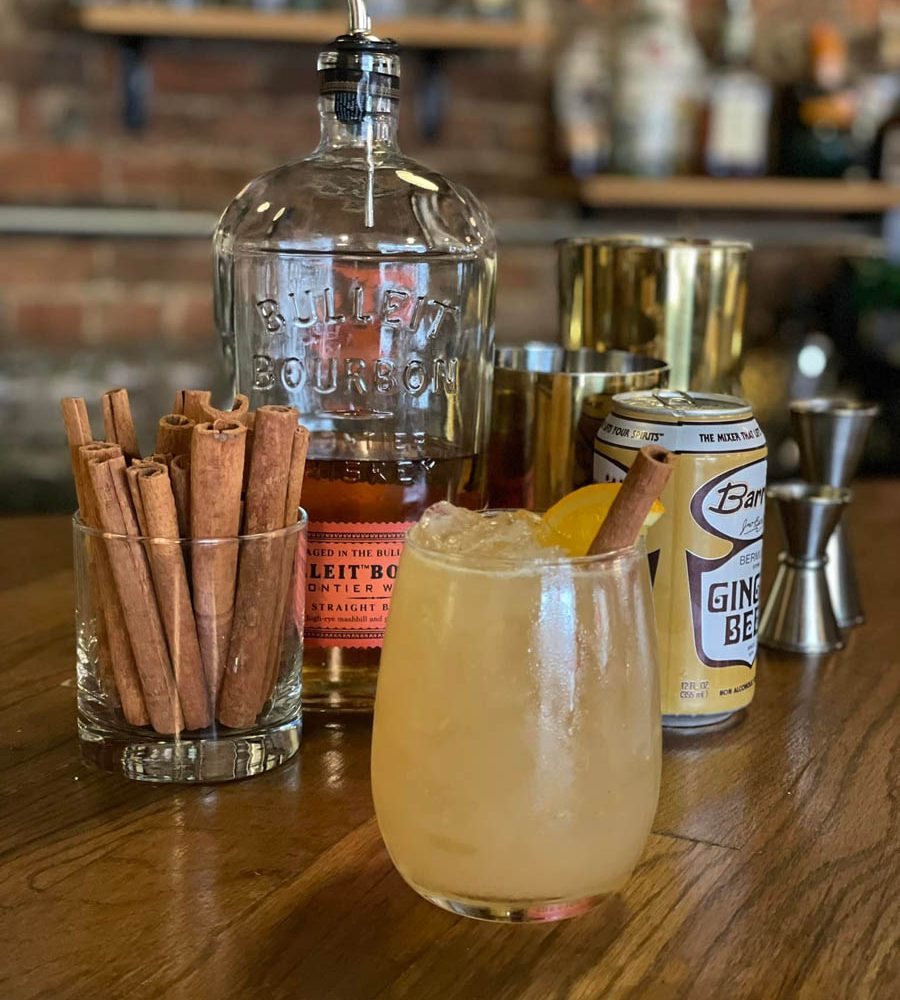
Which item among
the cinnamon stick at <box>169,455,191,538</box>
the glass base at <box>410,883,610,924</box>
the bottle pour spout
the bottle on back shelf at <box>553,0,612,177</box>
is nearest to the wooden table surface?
the glass base at <box>410,883,610,924</box>

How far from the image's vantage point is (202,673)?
2.33ft

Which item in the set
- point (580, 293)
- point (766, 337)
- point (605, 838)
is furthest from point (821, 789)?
point (766, 337)

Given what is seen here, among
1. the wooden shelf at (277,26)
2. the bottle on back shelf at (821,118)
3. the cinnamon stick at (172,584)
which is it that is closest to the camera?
the cinnamon stick at (172,584)

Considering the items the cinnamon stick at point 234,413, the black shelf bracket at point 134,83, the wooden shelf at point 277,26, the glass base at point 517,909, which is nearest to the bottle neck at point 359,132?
the cinnamon stick at point 234,413

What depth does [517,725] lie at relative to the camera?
22.3 inches

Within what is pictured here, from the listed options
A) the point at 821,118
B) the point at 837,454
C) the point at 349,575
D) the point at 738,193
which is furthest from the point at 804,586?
the point at 821,118

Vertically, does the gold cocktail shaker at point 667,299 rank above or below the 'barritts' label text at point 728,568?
above

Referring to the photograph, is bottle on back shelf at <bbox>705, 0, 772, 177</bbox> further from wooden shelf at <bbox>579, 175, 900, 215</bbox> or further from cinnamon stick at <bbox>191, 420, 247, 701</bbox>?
cinnamon stick at <bbox>191, 420, 247, 701</bbox>

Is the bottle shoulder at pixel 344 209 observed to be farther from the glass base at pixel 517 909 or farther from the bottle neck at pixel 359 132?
the glass base at pixel 517 909

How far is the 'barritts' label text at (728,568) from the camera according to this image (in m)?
0.78

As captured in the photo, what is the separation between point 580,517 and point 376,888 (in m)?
0.20

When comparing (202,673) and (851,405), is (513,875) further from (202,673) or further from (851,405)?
(851,405)

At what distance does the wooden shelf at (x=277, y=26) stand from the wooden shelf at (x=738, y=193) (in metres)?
0.34

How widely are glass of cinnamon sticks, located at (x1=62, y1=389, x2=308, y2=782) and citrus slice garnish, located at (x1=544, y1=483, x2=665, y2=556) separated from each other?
0.18 m
